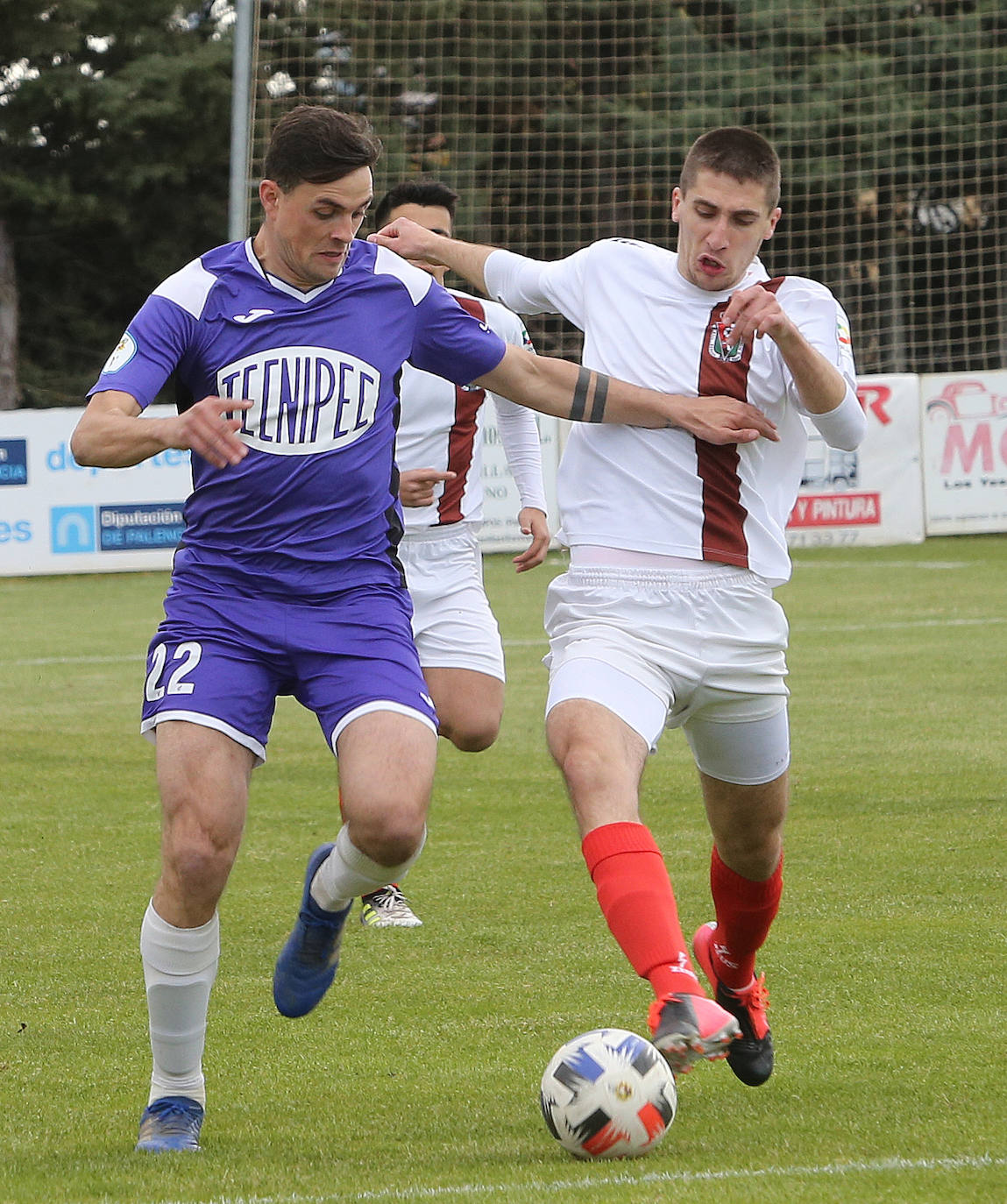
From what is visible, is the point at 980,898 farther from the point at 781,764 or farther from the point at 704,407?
the point at 704,407

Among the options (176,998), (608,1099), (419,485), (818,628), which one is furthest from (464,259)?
(818,628)

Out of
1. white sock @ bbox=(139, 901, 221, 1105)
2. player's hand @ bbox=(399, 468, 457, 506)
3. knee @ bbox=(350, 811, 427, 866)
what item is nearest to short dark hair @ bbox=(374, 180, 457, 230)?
player's hand @ bbox=(399, 468, 457, 506)

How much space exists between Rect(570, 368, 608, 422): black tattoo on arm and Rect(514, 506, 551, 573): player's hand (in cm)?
182

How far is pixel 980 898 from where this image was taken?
20.3ft

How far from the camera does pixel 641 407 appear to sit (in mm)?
4355

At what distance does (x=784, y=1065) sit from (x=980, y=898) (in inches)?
75.8

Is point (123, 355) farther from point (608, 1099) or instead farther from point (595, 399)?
point (608, 1099)

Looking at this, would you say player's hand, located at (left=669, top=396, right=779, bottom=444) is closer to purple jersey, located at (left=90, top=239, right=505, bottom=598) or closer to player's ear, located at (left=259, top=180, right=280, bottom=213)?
purple jersey, located at (left=90, top=239, right=505, bottom=598)

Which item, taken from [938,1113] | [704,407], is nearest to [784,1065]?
[938,1113]

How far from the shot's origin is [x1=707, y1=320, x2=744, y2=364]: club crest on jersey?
14.6ft

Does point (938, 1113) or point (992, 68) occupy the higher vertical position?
point (992, 68)

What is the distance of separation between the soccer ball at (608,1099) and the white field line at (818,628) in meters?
10.3

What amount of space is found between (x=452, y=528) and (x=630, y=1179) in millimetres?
3742

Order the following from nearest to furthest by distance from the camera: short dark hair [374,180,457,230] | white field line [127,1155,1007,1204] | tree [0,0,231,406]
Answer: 1. white field line [127,1155,1007,1204]
2. short dark hair [374,180,457,230]
3. tree [0,0,231,406]
